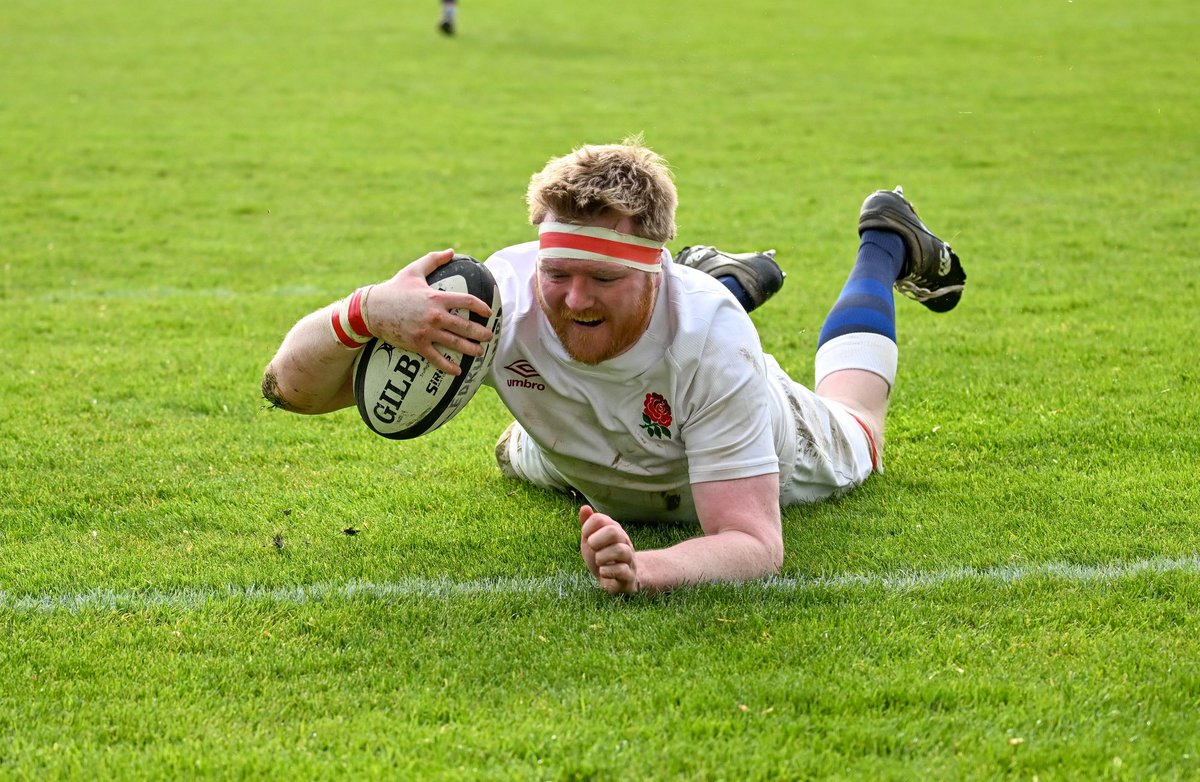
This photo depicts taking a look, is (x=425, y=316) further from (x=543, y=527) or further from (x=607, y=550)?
(x=543, y=527)

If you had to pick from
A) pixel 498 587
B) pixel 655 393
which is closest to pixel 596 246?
pixel 655 393

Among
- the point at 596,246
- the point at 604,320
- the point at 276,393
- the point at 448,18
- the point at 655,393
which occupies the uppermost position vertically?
the point at 596,246

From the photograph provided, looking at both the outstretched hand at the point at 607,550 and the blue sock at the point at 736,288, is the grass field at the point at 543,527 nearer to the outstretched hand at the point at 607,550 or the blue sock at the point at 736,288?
the outstretched hand at the point at 607,550

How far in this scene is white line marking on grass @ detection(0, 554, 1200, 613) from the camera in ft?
13.7

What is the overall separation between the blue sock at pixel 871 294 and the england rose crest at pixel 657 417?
1.60 m

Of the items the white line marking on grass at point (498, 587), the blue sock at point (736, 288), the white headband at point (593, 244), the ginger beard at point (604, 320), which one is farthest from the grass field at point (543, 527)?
the white headband at point (593, 244)

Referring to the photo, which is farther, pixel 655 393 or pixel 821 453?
pixel 821 453

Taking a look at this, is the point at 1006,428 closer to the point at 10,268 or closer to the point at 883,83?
the point at 10,268

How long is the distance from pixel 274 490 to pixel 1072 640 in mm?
2960

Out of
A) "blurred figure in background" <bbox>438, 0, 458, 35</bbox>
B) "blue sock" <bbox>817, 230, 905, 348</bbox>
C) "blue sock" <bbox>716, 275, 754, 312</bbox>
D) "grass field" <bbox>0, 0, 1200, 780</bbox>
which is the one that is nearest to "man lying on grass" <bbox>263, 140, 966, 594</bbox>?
"grass field" <bbox>0, 0, 1200, 780</bbox>

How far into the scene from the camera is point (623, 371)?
4309 mm

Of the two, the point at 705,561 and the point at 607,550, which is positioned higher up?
the point at 607,550

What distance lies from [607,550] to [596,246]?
0.89 meters

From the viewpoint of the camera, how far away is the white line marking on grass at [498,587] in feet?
13.7
